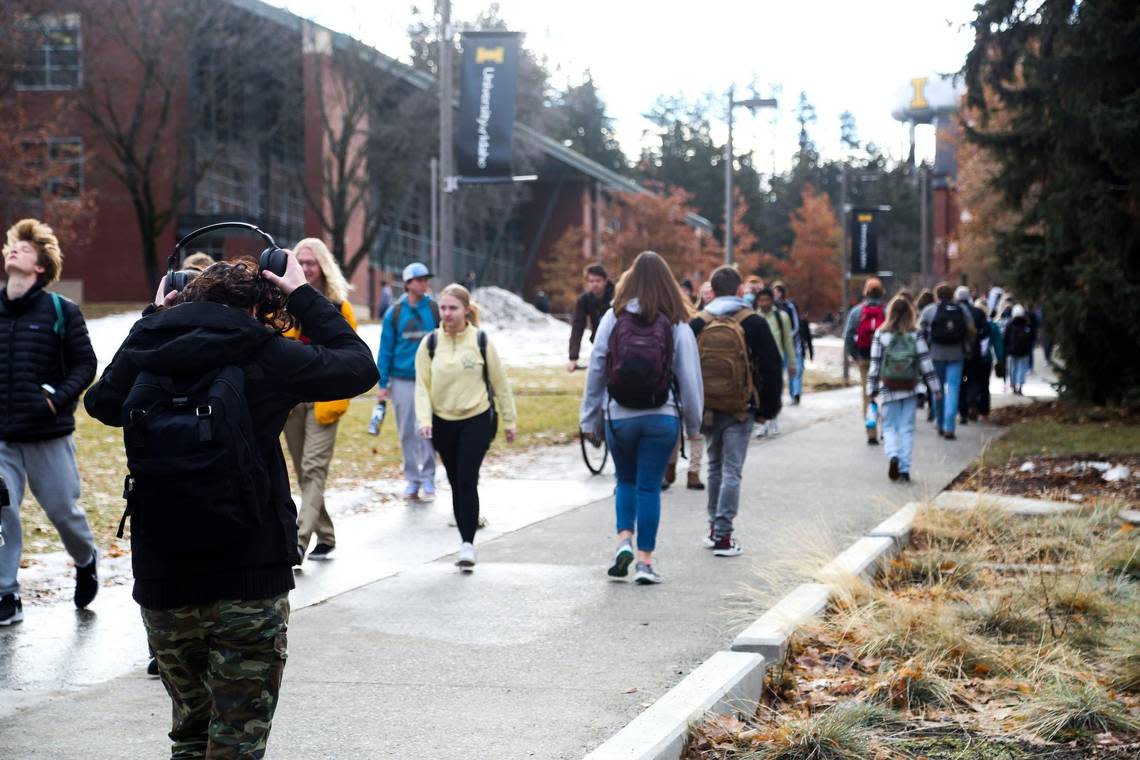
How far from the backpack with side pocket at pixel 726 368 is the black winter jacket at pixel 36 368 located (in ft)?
13.1

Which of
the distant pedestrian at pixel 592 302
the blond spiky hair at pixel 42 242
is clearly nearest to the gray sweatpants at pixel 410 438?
the distant pedestrian at pixel 592 302

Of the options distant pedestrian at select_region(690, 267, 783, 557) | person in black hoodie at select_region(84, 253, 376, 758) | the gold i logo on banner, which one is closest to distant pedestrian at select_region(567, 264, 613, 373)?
distant pedestrian at select_region(690, 267, 783, 557)

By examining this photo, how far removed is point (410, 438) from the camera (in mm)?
12047

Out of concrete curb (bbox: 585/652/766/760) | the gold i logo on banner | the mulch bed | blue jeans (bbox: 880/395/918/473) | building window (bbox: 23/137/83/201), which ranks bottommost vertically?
the mulch bed

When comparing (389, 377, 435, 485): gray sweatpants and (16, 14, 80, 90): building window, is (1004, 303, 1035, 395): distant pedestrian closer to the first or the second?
(389, 377, 435, 485): gray sweatpants

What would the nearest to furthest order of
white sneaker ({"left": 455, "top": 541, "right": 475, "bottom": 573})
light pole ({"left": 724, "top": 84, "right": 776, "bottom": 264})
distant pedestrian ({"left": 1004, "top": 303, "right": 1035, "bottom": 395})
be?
1. white sneaker ({"left": 455, "top": 541, "right": 475, "bottom": 573})
2. distant pedestrian ({"left": 1004, "top": 303, "right": 1035, "bottom": 395})
3. light pole ({"left": 724, "top": 84, "right": 776, "bottom": 264})

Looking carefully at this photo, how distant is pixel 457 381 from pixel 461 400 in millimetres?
130

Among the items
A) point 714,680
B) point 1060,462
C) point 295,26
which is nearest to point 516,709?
point 714,680

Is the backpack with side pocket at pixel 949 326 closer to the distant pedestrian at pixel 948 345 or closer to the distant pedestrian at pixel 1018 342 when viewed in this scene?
the distant pedestrian at pixel 948 345

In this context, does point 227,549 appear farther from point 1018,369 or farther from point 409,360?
point 1018,369

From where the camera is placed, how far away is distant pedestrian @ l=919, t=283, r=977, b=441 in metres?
17.4

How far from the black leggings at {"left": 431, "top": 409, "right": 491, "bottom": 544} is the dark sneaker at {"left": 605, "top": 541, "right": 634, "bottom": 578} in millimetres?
1001

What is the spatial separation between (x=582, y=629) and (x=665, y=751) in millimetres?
2502

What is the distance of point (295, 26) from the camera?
4469 centimetres
